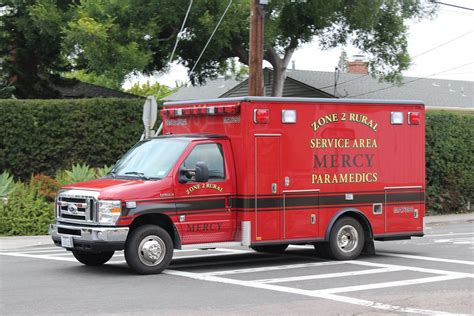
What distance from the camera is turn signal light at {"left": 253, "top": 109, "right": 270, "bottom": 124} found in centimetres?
1329

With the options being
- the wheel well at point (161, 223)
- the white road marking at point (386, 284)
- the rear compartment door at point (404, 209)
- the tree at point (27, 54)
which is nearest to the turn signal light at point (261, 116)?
the wheel well at point (161, 223)

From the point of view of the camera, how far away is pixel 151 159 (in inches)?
520

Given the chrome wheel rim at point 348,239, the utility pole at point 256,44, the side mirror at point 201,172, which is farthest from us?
the utility pole at point 256,44

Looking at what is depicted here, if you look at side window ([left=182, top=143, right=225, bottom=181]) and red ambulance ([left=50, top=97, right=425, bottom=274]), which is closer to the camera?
red ambulance ([left=50, top=97, right=425, bottom=274])

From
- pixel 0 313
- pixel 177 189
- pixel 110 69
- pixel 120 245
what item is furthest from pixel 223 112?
pixel 110 69

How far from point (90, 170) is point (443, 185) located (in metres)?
12.3

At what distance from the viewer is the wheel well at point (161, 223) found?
41.0ft

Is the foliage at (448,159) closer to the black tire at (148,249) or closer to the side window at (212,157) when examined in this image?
the side window at (212,157)

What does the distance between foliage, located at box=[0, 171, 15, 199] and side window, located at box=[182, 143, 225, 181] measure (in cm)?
891

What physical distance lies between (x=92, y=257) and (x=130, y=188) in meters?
1.89

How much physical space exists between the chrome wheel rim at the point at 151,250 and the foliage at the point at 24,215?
8.30 meters

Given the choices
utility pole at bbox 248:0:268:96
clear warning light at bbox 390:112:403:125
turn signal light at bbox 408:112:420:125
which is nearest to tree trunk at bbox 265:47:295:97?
utility pole at bbox 248:0:268:96

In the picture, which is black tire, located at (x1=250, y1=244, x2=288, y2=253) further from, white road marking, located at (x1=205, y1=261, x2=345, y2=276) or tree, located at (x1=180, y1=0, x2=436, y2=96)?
tree, located at (x1=180, y1=0, x2=436, y2=96)

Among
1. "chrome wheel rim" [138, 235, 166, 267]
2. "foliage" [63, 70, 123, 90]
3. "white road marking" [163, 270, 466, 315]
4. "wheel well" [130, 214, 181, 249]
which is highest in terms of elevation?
"foliage" [63, 70, 123, 90]
